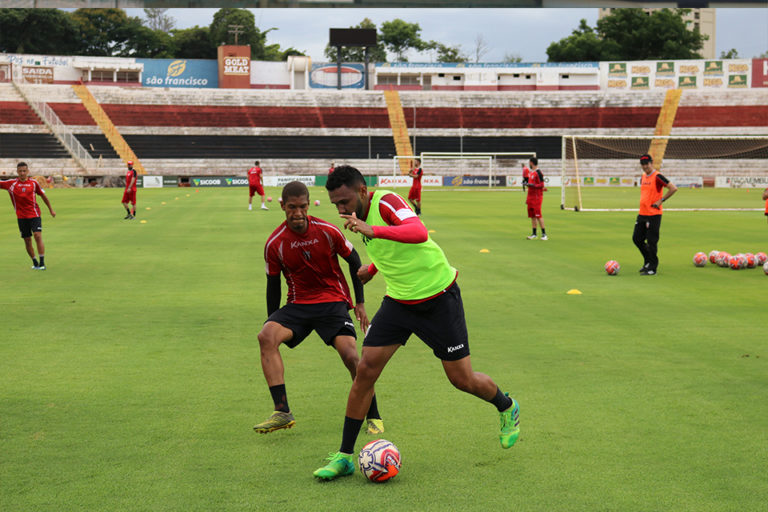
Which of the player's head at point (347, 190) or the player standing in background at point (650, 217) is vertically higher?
the player's head at point (347, 190)

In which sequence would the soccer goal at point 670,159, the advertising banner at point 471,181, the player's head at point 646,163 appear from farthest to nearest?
the soccer goal at point 670,159
the advertising banner at point 471,181
the player's head at point 646,163

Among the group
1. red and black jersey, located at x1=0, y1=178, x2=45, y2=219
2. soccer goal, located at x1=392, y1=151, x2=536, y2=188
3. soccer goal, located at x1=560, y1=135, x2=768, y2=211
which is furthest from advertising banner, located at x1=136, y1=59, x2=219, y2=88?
red and black jersey, located at x1=0, y1=178, x2=45, y2=219

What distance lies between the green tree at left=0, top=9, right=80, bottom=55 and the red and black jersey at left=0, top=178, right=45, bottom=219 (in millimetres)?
87522

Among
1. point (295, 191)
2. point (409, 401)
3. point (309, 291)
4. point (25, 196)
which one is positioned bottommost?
point (409, 401)

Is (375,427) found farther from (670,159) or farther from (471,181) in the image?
(670,159)

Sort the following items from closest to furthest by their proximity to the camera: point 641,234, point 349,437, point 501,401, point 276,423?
point 349,437 < point 501,401 < point 276,423 < point 641,234

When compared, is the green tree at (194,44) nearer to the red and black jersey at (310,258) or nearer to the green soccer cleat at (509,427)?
the red and black jersey at (310,258)

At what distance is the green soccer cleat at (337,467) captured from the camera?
4.88 metres

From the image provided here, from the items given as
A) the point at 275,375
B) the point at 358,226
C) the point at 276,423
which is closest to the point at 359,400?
the point at 276,423

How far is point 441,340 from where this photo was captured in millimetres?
5066

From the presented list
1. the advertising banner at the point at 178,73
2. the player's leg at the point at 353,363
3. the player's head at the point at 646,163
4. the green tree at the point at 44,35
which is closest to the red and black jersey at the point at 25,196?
the player's leg at the point at 353,363

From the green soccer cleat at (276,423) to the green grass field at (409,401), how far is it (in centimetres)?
15

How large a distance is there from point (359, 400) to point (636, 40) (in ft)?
363

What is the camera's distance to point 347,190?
15.9 ft
